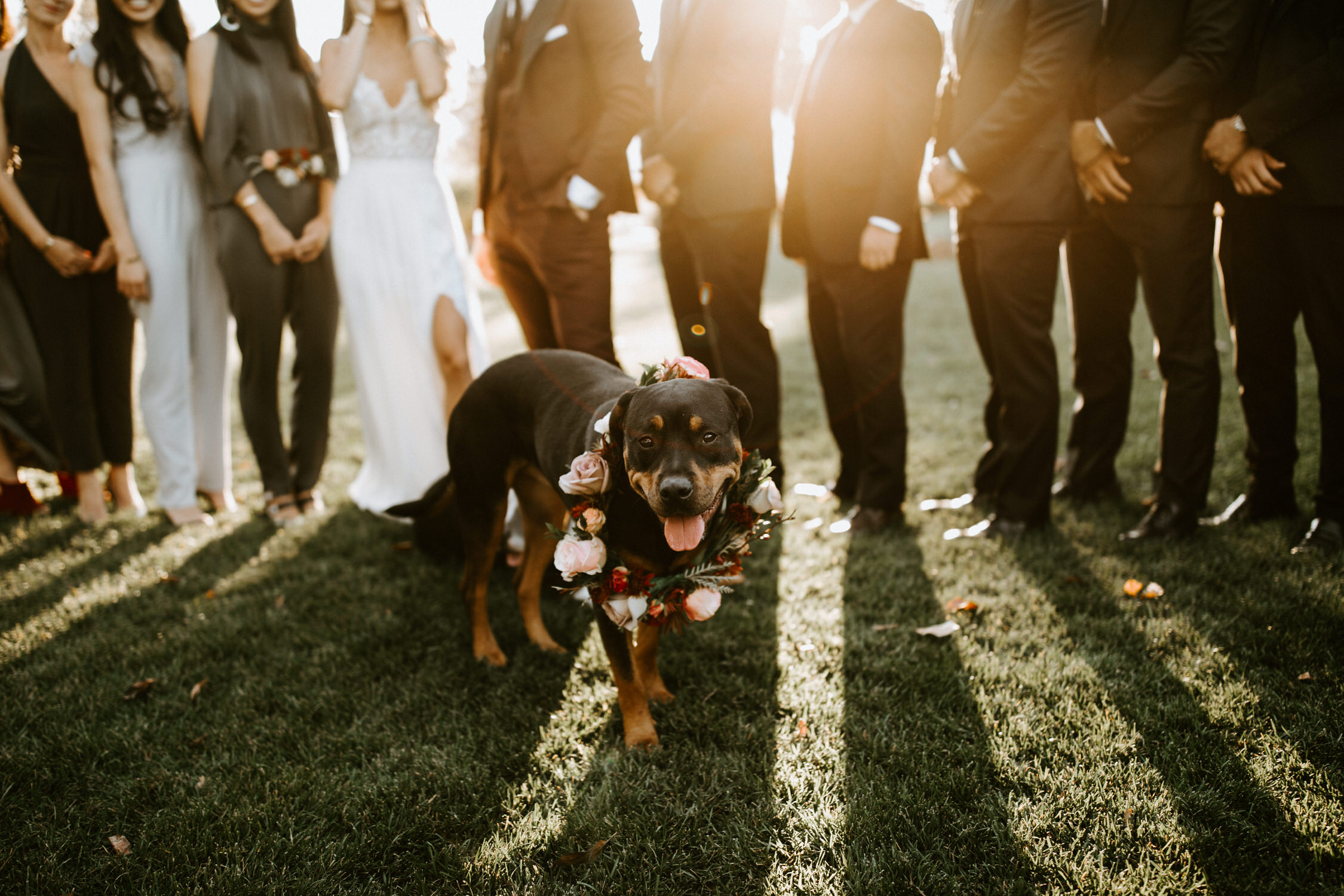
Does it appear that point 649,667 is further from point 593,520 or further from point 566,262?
point 566,262

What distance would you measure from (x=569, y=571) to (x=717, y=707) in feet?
2.82

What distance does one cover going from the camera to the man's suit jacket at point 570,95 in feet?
12.5

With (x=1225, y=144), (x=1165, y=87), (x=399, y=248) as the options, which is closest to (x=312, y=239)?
(x=399, y=248)

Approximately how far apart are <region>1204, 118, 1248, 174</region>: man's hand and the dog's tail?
12.3 feet

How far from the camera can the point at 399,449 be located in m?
4.86

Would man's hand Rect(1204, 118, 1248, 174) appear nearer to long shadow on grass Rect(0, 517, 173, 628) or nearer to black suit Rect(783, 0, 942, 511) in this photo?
black suit Rect(783, 0, 942, 511)

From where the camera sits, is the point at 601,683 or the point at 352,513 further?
the point at 352,513

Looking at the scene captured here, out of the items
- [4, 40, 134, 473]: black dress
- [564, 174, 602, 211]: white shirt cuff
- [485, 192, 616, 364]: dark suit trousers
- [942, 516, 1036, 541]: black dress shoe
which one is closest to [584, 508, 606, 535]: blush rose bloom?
[485, 192, 616, 364]: dark suit trousers

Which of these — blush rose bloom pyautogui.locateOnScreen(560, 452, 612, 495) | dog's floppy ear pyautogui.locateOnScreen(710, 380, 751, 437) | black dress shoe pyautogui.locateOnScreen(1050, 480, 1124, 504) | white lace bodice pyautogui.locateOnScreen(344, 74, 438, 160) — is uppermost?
white lace bodice pyautogui.locateOnScreen(344, 74, 438, 160)

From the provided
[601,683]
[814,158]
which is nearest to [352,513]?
[601,683]

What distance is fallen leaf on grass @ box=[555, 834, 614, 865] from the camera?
7.31ft

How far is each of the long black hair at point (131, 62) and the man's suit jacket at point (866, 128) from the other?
3.77m

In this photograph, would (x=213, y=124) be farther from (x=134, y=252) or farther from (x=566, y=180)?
(x=566, y=180)

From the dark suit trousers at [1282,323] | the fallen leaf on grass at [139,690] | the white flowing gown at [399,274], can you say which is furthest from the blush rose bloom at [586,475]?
the dark suit trousers at [1282,323]
